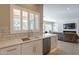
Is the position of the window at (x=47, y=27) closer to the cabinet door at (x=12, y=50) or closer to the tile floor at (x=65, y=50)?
the tile floor at (x=65, y=50)

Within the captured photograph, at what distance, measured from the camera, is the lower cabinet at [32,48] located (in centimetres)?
138

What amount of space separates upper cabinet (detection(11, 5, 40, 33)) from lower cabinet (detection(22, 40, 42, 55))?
Result: 0.19 m

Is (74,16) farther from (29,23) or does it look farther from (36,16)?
(29,23)

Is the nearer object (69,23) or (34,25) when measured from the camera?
(34,25)

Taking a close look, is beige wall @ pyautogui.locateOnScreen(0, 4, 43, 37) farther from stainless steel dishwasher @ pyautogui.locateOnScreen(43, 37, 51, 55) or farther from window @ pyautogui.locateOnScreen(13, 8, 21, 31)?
stainless steel dishwasher @ pyautogui.locateOnScreen(43, 37, 51, 55)

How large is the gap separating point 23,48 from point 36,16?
1.57 ft

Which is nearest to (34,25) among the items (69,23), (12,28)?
(12,28)

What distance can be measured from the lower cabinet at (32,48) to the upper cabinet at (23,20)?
0.64ft

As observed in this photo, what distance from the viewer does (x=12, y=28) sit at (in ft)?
4.50

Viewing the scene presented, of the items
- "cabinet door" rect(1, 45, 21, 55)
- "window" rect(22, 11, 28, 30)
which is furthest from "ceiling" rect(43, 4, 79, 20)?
"cabinet door" rect(1, 45, 21, 55)

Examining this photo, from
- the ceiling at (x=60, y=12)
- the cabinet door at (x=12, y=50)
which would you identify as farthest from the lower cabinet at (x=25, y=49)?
the ceiling at (x=60, y=12)

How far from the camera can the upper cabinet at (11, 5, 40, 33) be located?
1.37 m

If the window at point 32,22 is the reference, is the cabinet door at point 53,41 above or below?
below

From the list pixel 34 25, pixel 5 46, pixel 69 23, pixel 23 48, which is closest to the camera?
pixel 5 46
